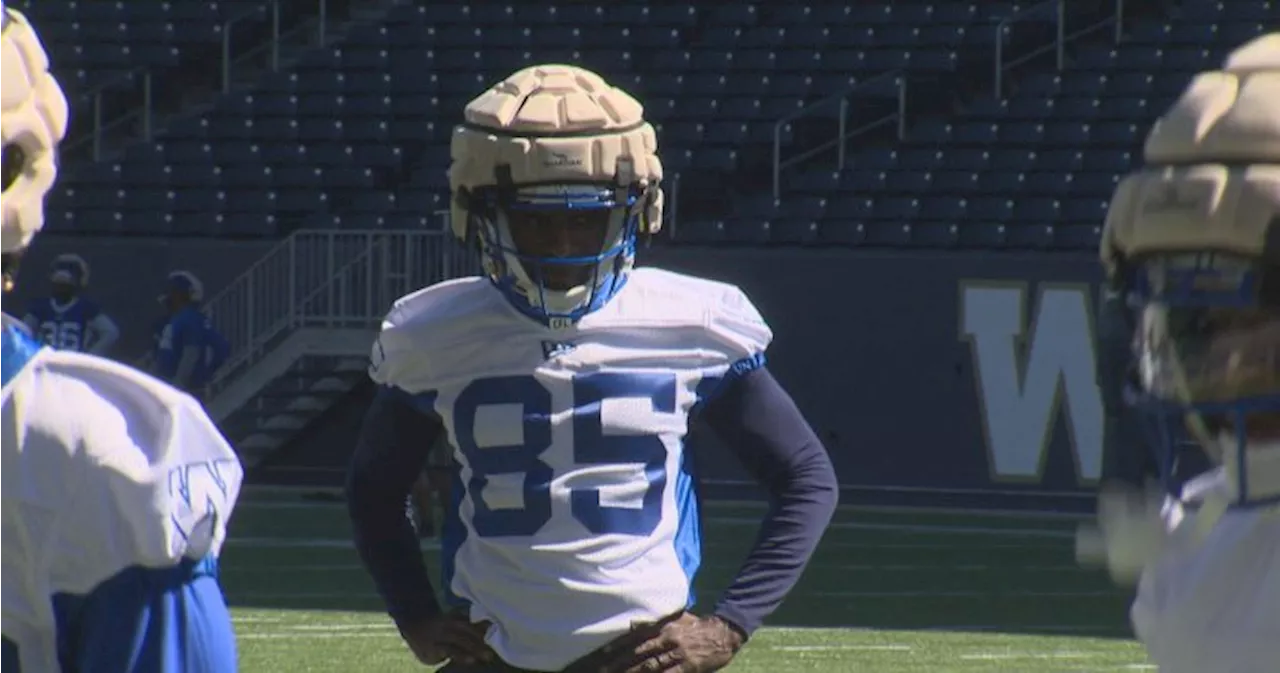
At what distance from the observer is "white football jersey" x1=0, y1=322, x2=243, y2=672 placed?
2557 mm

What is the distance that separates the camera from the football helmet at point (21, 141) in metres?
2.57

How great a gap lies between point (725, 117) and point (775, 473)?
14.9 meters

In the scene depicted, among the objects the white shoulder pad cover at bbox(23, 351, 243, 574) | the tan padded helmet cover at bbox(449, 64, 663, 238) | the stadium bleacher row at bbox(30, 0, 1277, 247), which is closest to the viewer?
the white shoulder pad cover at bbox(23, 351, 243, 574)

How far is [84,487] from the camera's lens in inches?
101

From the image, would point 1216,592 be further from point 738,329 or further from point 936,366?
point 936,366

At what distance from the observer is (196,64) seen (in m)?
20.5

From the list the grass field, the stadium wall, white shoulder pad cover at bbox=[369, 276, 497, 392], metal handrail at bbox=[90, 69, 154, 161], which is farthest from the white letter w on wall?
white shoulder pad cover at bbox=[369, 276, 497, 392]

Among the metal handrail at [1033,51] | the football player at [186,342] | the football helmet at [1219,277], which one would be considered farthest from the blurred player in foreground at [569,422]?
the metal handrail at [1033,51]

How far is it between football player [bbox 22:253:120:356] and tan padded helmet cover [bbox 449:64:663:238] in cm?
1185

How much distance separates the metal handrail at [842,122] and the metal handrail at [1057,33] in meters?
0.67

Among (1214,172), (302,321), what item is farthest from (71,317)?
(1214,172)

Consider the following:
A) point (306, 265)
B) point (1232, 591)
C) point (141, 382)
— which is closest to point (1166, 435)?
point (1232, 591)

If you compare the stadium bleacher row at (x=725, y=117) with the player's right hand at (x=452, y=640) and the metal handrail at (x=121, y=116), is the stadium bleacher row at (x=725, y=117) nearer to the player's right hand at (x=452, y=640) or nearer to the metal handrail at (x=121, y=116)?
the metal handrail at (x=121, y=116)

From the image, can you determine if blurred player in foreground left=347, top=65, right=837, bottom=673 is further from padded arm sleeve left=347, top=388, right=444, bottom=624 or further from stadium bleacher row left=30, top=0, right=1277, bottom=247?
stadium bleacher row left=30, top=0, right=1277, bottom=247
